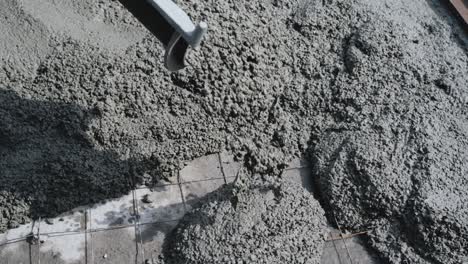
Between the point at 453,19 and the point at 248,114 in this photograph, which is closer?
the point at 248,114

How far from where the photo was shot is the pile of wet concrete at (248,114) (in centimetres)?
372

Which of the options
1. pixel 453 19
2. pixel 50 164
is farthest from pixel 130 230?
pixel 453 19

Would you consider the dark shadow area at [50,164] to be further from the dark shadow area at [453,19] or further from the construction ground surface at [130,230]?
the dark shadow area at [453,19]

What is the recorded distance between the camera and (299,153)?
4234 millimetres

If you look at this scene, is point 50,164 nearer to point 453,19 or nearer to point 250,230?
point 250,230

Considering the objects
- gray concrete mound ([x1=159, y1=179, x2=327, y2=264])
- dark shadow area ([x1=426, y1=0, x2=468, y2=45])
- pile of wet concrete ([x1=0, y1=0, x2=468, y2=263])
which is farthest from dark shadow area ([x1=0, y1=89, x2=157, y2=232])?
dark shadow area ([x1=426, y1=0, x2=468, y2=45])

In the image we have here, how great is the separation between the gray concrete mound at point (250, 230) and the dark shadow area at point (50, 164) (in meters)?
0.55

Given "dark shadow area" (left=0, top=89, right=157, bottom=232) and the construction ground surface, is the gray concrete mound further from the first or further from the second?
"dark shadow area" (left=0, top=89, right=157, bottom=232)

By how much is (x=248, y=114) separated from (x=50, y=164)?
4.83 ft

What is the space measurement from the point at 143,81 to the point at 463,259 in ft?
8.31

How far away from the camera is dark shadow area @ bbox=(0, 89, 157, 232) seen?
138 inches

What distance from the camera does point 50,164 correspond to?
3594 millimetres

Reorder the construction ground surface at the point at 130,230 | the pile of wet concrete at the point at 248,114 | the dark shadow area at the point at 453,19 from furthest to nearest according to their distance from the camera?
1. the dark shadow area at the point at 453,19
2. the pile of wet concrete at the point at 248,114
3. the construction ground surface at the point at 130,230

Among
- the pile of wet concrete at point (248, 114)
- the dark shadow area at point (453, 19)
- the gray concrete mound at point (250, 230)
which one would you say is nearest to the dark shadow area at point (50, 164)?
the pile of wet concrete at point (248, 114)
